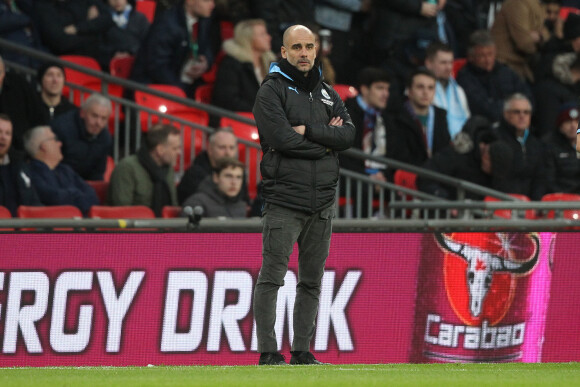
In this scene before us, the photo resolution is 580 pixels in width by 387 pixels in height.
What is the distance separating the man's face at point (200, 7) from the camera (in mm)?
14969

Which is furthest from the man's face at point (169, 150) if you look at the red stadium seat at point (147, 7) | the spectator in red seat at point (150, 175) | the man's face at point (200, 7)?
the red stadium seat at point (147, 7)

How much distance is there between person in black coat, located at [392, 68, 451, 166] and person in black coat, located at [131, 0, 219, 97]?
2523 millimetres

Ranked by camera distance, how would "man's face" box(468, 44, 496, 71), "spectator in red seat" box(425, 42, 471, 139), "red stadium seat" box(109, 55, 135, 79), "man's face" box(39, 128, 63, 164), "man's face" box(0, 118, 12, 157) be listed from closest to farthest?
"man's face" box(0, 118, 12, 157) < "man's face" box(39, 128, 63, 164) < "red stadium seat" box(109, 55, 135, 79) < "spectator in red seat" box(425, 42, 471, 139) < "man's face" box(468, 44, 496, 71)

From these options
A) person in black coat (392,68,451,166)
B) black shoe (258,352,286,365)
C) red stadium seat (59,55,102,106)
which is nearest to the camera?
black shoe (258,352,286,365)

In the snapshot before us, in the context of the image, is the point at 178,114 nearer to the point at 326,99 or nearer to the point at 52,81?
the point at 52,81

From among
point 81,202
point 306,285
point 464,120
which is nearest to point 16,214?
point 81,202

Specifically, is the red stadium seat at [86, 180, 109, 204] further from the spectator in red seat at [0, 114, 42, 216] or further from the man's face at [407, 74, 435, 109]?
the man's face at [407, 74, 435, 109]

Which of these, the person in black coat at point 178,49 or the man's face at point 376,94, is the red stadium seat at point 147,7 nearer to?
the person in black coat at point 178,49

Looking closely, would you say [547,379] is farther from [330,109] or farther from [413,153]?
[413,153]

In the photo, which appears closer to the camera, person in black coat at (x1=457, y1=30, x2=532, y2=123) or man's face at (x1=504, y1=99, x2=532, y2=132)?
man's face at (x1=504, y1=99, x2=532, y2=132)

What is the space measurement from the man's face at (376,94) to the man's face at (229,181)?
3.08 m

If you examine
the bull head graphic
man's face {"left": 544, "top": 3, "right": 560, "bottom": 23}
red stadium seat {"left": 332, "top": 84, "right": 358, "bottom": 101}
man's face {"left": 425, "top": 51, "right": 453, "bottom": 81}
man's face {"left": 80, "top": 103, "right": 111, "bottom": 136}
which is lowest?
the bull head graphic

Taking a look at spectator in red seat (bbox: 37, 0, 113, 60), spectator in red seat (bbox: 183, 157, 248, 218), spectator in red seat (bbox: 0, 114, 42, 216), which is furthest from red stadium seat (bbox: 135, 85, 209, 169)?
spectator in red seat (bbox: 0, 114, 42, 216)

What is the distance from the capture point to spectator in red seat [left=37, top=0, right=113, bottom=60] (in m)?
14.4
